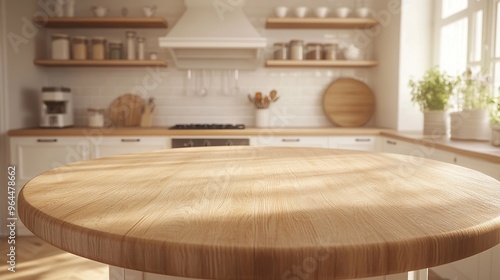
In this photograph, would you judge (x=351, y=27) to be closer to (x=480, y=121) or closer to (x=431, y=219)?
(x=480, y=121)

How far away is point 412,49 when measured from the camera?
380 centimetres

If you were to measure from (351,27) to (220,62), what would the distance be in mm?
1338

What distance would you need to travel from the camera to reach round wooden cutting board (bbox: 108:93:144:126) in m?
4.25

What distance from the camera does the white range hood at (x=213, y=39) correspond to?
3668 millimetres

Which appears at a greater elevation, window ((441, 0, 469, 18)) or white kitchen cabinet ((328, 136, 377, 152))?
window ((441, 0, 469, 18))

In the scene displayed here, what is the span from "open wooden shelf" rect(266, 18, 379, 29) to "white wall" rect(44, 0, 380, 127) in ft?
0.38

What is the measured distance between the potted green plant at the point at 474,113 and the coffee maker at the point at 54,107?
3189mm

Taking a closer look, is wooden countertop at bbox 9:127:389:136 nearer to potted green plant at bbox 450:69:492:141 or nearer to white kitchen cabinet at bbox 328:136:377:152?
white kitchen cabinet at bbox 328:136:377:152

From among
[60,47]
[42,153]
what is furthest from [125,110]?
[42,153]

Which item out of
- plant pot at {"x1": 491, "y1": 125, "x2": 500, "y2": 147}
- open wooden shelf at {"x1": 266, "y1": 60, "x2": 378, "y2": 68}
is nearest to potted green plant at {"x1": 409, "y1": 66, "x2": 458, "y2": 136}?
plant pot at {"x1": 491, "y1": 125, "x2": 500, "y2": 147}

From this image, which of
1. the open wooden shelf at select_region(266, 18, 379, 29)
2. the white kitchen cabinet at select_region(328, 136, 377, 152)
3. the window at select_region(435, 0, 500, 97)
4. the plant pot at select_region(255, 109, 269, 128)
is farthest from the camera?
the plant pot at select_region(255, 109, 269, 128)

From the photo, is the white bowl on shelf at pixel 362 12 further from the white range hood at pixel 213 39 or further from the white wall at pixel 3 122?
the white wall at pixel 3 122

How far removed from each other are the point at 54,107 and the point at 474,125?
11.2 feet

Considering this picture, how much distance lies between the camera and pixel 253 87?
436 cm
